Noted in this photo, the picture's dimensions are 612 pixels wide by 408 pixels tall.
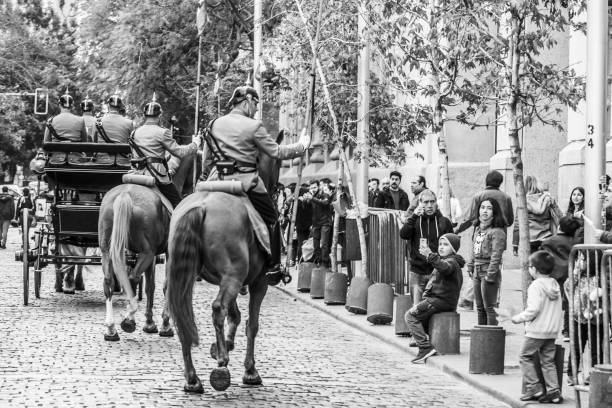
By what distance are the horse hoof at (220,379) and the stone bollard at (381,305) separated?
6.88 metres

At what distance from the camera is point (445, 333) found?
13.8 metres

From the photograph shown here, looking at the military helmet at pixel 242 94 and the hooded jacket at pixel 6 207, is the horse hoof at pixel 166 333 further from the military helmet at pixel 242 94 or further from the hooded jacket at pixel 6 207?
the hooded jacket at pixel 6 207

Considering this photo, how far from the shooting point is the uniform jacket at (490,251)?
15.1 meters

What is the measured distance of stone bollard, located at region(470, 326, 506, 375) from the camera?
1231 centimetres

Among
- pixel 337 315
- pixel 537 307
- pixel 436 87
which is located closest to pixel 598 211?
pixel 537 307

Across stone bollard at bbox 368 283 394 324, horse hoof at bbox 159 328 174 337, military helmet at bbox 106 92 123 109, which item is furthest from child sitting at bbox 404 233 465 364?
military helmet at bbox 106 92 123 109

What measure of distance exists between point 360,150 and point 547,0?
834 centimetres

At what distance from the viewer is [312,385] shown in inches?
452

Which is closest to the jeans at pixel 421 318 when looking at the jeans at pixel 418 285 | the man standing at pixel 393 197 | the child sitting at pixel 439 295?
the child sitting at pixel 439 295

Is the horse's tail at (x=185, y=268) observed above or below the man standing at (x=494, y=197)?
below

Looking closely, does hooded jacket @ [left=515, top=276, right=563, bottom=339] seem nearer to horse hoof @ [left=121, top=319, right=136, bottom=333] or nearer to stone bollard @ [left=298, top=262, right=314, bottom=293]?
horse hoof @ [left=121, top=319, right=136, bottom=333]

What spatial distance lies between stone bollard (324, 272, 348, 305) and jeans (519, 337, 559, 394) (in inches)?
374

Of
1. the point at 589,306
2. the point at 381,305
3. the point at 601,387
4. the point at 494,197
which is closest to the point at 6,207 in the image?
the point at 381,305

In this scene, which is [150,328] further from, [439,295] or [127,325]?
[439,295]
